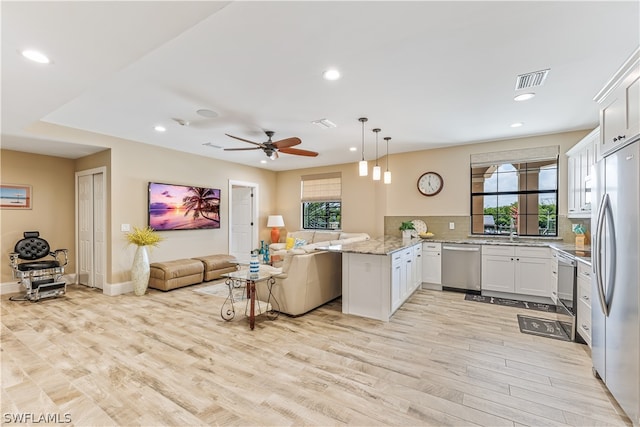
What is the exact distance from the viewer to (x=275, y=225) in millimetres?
8008

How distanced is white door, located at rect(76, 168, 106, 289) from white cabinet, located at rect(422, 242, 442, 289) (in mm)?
5753

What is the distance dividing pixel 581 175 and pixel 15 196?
9.10m

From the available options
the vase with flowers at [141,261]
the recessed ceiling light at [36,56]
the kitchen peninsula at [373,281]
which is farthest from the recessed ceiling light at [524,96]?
the vase with flowers at [141,261]

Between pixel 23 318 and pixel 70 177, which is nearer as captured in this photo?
pixel 23 318

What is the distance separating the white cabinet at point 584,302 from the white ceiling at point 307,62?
192 centimetres

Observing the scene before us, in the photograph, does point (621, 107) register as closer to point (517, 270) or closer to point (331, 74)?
point (331, 74)

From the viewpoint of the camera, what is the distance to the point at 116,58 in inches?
86.7

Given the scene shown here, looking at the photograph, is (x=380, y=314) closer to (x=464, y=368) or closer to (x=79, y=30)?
(x=464, y=368)

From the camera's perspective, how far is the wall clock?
5.89 metres

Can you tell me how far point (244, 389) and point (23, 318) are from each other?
3.65 metres

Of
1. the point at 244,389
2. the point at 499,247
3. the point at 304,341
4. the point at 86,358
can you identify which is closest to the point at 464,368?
the point at 304,341

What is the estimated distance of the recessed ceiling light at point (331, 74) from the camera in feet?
9.10


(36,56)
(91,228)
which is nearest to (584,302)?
(36,56)

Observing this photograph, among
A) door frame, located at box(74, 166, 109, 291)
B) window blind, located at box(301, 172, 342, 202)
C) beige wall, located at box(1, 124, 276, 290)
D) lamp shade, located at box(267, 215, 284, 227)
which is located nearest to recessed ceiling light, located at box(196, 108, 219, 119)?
beige wall, located at box(1, 124, 276, 290)
